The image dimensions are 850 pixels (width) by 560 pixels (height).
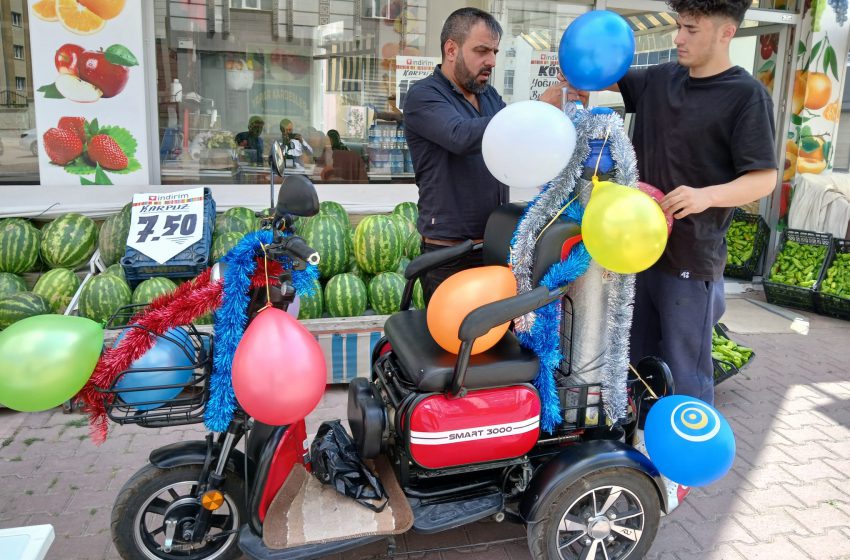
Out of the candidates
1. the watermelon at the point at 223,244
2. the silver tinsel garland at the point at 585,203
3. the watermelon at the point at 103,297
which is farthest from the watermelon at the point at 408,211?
the silver tinsel garland at the point at 585,203

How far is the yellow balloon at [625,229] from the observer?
7.74ft

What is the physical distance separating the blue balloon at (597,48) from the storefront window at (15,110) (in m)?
4.67

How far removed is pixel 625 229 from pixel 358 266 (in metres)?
3.11

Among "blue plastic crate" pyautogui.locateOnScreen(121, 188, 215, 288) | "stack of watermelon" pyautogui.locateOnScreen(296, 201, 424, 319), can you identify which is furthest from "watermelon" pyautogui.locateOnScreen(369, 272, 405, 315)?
"blue plastic crate" pyautogui.locateOnScreen(121, 188, 215, 288)

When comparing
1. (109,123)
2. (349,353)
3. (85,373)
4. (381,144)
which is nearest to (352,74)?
(381,144)

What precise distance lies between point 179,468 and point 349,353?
2159mm

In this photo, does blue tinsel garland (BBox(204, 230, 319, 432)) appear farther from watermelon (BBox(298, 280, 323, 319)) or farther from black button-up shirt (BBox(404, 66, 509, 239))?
watermelon (BBox(298, 280, 323, 319))

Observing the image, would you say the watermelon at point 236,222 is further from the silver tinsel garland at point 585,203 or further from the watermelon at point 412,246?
the silver tinsel garland at point 585,203

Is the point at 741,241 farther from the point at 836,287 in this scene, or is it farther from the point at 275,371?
the point at 275,371

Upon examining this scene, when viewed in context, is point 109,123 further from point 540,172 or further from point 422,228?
point 540,172

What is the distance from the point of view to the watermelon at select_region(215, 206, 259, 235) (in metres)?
5.38

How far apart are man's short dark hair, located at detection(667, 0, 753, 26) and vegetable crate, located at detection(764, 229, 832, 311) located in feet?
16.8

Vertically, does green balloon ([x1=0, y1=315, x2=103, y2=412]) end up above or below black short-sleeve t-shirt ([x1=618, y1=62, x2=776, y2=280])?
below

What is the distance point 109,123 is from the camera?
18.4 feet
